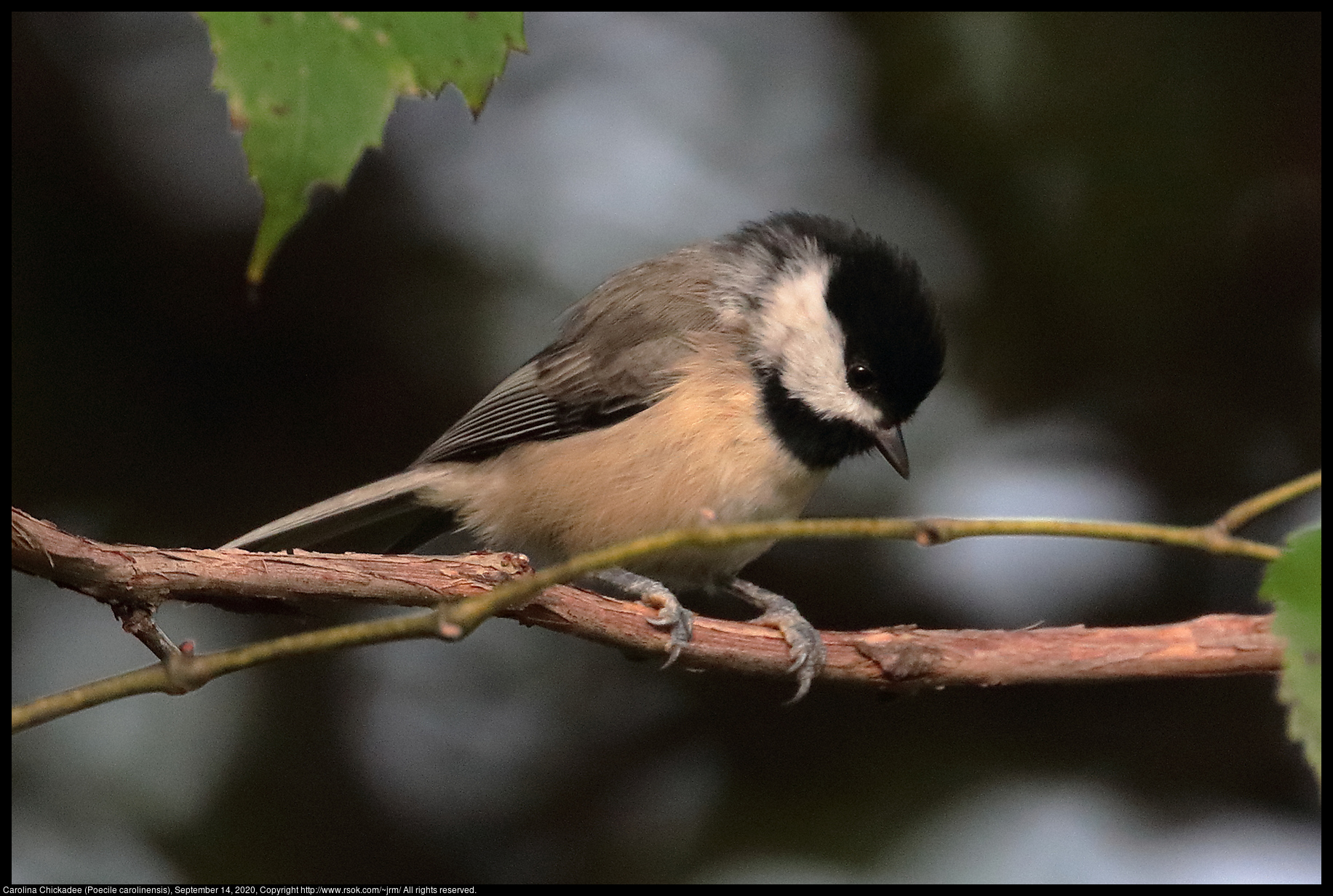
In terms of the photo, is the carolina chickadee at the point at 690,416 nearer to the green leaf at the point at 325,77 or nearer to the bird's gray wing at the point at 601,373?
the bird's gray wing at the point at 601,373

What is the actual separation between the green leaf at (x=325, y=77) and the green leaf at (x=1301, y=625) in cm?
70

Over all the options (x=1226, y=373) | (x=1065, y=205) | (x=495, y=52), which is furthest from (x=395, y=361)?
(x=1226, y=373)

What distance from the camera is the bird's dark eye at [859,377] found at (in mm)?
2299

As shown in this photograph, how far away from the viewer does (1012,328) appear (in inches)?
122

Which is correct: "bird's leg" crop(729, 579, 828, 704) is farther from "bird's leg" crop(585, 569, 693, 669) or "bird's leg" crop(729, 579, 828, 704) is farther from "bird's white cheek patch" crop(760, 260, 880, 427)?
"bird's white cheek patch" crop(760, 260, 880, 427)

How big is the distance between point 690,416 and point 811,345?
0.32 meters

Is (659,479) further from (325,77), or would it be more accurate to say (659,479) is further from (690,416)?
(325,77)

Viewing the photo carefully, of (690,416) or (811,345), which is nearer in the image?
(690,416)

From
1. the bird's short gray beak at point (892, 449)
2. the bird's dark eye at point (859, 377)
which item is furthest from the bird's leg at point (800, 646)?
the bird's dark eye at point (859, 377)

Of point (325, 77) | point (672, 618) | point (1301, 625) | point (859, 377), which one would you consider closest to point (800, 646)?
point (672, 618)

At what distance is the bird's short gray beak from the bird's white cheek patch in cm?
3

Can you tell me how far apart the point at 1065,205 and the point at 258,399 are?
85.1 inches

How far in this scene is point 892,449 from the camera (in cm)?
231

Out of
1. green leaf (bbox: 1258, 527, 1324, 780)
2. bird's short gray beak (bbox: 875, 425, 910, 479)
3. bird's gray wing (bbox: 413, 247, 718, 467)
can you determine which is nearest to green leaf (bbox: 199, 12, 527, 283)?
green leaf (bbox: 1258, 527, 1324, 780)
